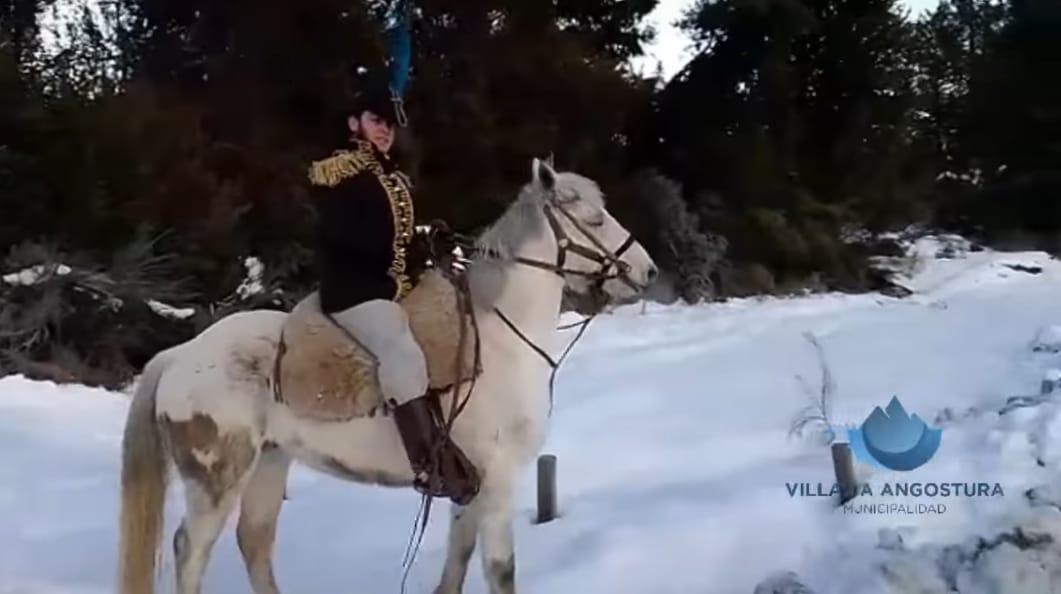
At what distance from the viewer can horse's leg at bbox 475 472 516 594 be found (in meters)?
4.33

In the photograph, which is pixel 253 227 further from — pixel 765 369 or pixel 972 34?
pixel 972 34

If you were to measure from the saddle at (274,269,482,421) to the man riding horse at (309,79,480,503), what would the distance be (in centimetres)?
7

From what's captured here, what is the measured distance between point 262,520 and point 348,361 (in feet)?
3.47

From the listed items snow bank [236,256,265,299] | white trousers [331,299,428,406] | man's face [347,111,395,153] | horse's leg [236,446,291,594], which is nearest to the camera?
white trousers [331,299,428,406]

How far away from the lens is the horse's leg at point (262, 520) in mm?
4895

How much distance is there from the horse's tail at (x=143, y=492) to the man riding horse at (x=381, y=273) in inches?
36.9

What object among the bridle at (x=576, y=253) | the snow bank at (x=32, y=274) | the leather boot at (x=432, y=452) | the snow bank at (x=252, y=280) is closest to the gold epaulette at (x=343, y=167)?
the bridle at (x=576, y=253)

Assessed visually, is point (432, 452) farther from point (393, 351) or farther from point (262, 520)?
point (262, 520)

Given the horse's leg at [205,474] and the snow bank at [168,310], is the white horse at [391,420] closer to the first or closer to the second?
the horse's leg at [205,474]

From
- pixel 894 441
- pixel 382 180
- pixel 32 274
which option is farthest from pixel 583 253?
pixel 32 274

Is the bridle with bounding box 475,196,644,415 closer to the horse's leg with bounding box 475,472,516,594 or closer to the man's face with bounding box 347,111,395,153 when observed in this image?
the horse's leg with bounding box 475,472,516,594

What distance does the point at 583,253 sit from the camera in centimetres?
446

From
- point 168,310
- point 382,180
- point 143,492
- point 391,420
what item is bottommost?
point 143,492

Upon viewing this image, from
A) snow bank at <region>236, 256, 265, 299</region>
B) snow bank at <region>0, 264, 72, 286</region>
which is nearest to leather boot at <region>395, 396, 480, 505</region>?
snow bank at <region>0, 264, 72, 286</region>
